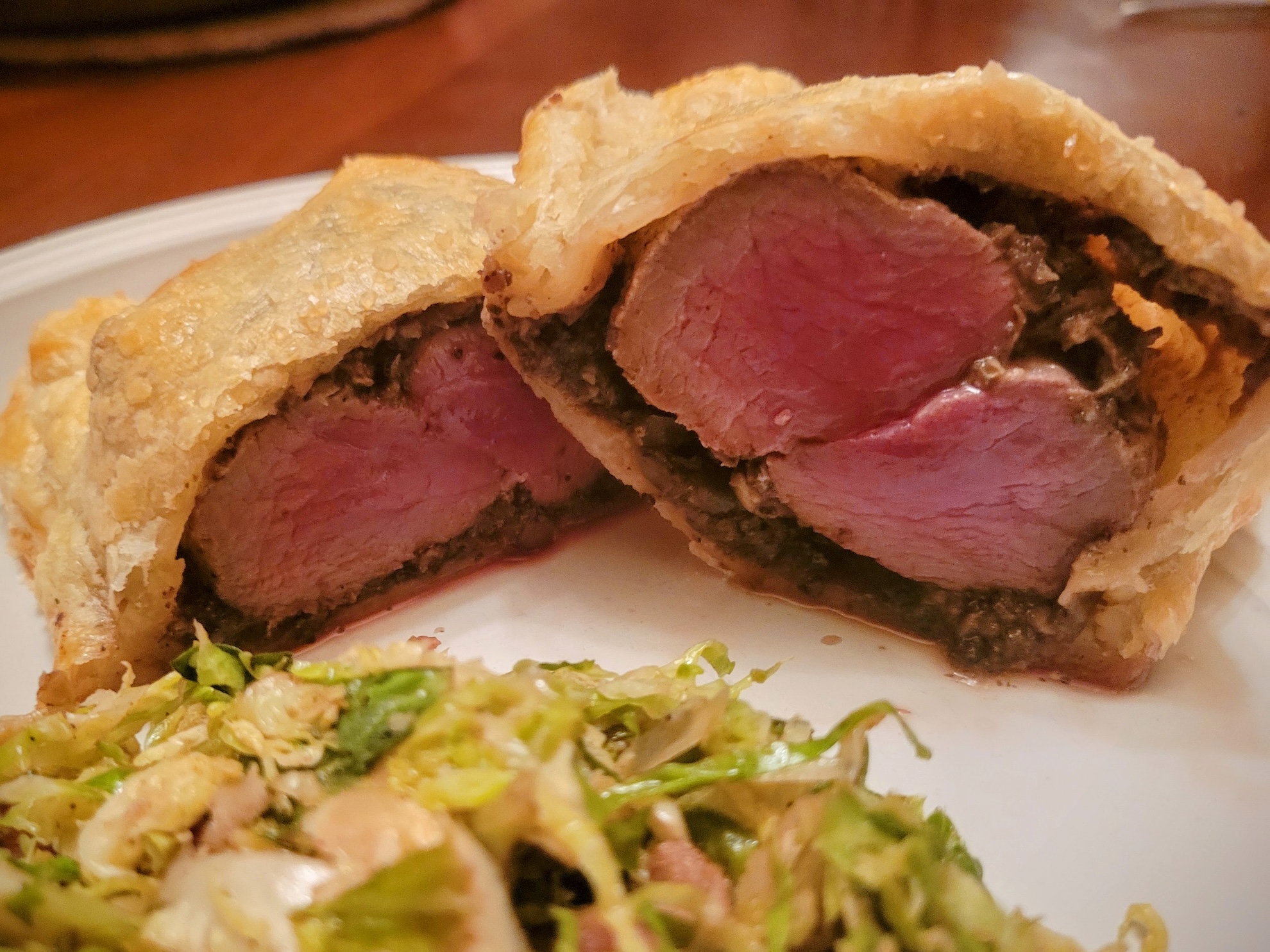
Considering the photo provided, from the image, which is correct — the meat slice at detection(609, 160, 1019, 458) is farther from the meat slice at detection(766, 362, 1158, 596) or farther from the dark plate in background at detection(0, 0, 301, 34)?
the dark plate in background at detection(0, 0, 301, 34)

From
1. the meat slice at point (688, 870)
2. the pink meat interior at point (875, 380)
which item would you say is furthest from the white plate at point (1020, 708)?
the meat slice at point (688, 870)

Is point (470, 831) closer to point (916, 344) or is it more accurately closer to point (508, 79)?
point (916, 344)

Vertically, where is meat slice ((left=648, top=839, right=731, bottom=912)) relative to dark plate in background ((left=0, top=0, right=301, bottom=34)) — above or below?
below

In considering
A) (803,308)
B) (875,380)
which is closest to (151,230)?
Answer: (803,308)

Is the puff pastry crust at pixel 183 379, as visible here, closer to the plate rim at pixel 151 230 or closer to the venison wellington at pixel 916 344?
the venison wellington at pixel 916 344

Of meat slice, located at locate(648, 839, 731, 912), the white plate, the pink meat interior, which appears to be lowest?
the white plate

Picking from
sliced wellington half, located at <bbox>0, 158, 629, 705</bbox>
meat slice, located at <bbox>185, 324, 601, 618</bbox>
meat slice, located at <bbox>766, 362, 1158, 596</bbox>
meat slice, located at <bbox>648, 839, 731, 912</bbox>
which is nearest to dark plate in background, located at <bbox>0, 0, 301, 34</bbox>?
sliced wellington half, located at <bbox>0, 158, 629, 705</bbox>
